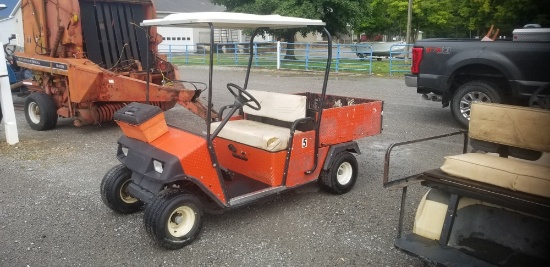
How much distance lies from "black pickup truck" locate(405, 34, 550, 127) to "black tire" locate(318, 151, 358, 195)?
3771 mm

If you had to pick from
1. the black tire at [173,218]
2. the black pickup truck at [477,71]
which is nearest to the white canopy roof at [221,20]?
the black tire at [173,218]

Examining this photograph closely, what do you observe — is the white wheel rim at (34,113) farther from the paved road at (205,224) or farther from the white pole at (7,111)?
the paved road at (205,224)

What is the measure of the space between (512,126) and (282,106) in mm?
2430

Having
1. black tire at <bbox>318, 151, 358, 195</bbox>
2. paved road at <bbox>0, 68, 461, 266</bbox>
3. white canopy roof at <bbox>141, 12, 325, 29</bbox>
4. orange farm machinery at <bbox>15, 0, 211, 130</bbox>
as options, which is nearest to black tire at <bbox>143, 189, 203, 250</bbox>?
paved road at <bbox>0, 68, 461, 266</bbox>

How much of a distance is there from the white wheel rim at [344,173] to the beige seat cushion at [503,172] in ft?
6.25

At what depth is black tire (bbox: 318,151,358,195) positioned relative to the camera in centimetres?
512

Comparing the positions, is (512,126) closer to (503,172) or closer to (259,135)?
(503,172)

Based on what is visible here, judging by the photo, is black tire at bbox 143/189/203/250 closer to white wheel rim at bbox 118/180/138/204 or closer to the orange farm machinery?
white wheel rim at bbox 118/180/138/204

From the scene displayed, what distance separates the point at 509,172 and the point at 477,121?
2.33ft

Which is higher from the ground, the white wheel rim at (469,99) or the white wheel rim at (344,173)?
the white wheel rim at (469,99)

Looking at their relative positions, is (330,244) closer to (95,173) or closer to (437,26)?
(95,173)

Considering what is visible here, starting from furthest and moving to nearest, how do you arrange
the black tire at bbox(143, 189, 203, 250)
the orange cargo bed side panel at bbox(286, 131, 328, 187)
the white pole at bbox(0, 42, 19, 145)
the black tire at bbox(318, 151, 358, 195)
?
1. the white pole at bbox(0, 42, 19, 145)
2. the black tire at bbox(318, 151, 358, 195)
3. the orange cargo bed side panel at bbox(286, 131, 328, 187)
4. the black tire at bbox(143, 189, 203, 250)

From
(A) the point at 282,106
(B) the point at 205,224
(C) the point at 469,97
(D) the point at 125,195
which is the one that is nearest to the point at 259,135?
(A) the point at 282,106

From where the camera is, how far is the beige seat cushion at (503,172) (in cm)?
299
